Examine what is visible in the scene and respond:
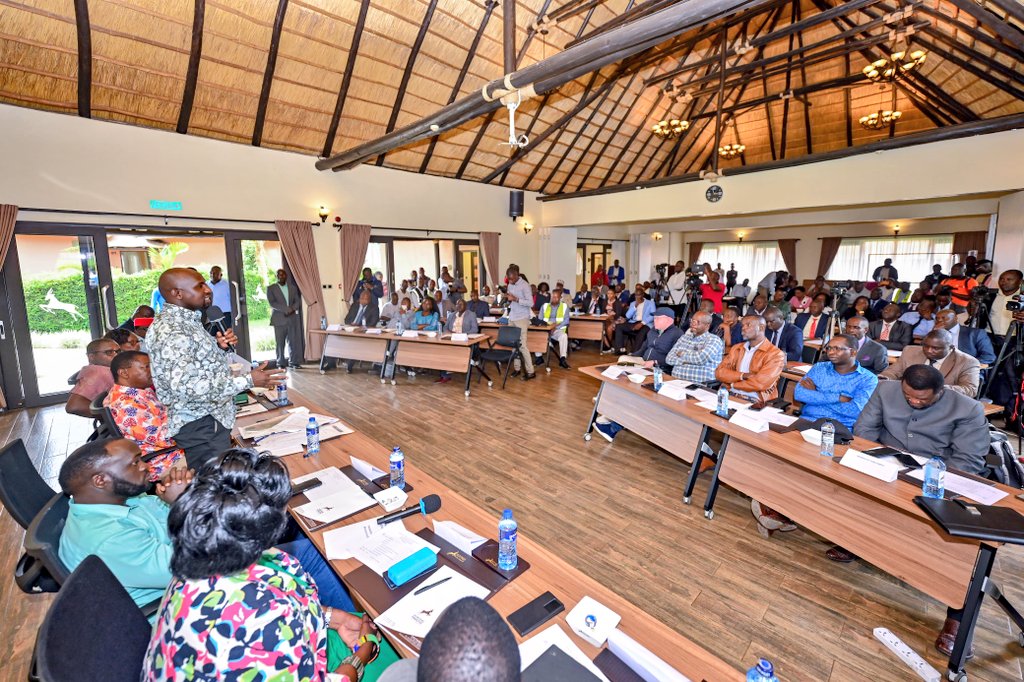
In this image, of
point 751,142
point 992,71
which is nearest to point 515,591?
point 992,71

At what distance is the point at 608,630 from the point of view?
136 centimetres

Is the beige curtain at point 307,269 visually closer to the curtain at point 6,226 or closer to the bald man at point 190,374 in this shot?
the curtain at point 6,226

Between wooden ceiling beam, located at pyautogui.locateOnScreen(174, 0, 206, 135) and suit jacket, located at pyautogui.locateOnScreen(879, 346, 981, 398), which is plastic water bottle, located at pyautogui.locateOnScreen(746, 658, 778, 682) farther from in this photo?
wooden ceiling beam, located at pyautogui.locateOnScreen(174, 0, 206, 135)

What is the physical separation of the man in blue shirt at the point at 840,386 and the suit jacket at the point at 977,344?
2309 millimetres

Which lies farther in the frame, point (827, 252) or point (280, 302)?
point (827, 252)

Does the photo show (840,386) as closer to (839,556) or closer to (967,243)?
(839,556)

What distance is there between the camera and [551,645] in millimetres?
1328

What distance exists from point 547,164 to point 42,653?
11.6 m

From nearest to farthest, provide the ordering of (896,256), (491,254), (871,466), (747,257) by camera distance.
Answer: (871,466) < (491,254) < (896,256) < (747,257)

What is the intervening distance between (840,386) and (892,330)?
3.62 m

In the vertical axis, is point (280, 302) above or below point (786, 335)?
above

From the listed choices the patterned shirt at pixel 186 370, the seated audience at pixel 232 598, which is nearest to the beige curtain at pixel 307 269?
the patterned shirt at pixel 186 370

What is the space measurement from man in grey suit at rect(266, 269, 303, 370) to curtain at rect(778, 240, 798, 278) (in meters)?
14.7

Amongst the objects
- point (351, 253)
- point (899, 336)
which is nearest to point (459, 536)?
point (899, 336)
